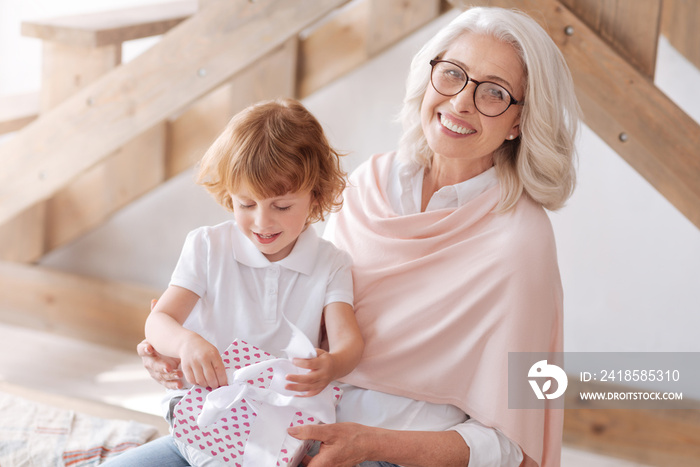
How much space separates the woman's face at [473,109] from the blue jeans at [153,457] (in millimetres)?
908

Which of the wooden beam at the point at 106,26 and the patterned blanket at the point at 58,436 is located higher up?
the wooden beam at the point at 106,26

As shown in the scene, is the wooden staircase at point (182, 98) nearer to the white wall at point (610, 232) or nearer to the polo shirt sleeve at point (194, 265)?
the white wall at point (610, 232)

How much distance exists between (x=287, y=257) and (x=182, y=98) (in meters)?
1.47

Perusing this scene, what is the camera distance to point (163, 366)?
5.41ft

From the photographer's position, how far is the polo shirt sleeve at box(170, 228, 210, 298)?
167 centimetres

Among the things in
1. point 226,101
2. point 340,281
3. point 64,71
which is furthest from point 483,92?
point 64,71

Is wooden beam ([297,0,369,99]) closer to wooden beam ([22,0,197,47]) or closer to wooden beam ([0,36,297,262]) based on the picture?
wooden beam ([0,36,297,262])

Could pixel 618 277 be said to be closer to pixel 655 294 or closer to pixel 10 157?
pixel 655 294

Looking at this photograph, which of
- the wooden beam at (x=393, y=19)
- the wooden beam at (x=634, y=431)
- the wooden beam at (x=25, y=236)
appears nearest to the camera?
the wooden beam at (x=634, y=431)

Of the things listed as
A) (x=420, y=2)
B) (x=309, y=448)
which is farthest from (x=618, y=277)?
(x=309, y=448)

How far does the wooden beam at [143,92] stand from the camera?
2791 mm

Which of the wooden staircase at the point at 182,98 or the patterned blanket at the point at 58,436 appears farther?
the wooden staircase at the point at 182,98

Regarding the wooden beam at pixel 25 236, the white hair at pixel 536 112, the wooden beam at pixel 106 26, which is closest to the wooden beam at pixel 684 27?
the white hair at pixel 536 112

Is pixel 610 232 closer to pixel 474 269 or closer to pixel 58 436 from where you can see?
pixel 474 269
